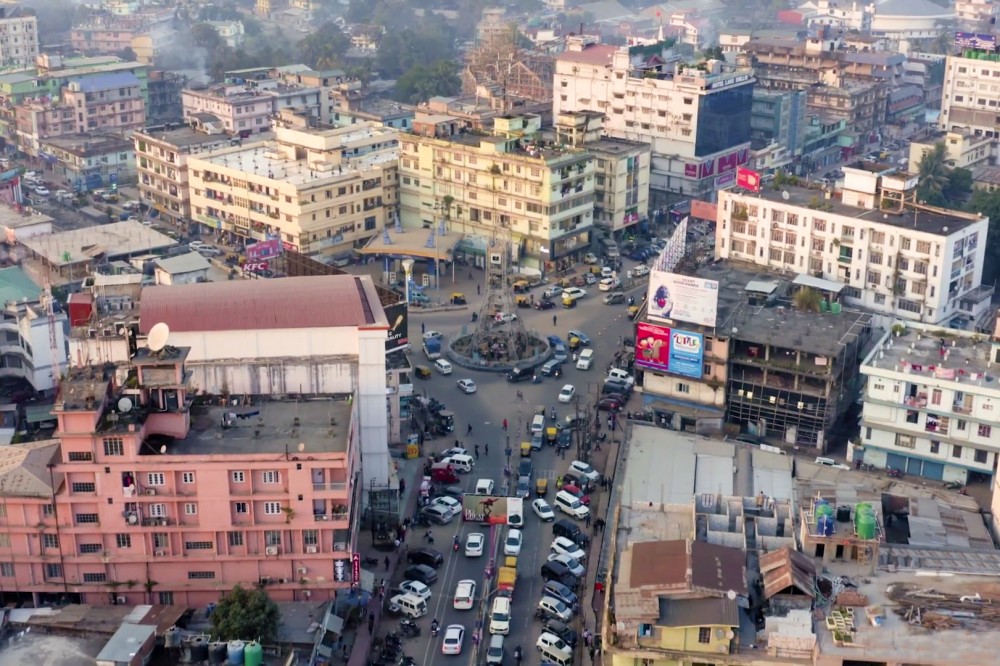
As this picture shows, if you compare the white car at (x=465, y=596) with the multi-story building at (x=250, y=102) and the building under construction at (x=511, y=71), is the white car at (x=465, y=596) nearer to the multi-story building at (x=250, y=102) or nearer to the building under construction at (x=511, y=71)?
the multi-story building at (x=250, y=102)

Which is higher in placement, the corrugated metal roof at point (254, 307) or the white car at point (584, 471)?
the corrugated metal roof at point (254, 307)

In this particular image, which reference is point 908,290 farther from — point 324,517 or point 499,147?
point 324,517

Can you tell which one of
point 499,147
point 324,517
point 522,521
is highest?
point 499,147

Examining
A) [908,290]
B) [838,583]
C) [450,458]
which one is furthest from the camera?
[908,290]

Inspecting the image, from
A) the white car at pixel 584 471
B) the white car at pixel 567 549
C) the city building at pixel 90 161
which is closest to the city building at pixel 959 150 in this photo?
the white car at pixel 584 471

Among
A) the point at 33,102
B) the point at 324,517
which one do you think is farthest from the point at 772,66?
the point at 324,517

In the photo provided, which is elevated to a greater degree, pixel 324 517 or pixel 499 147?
pixel 499 147
